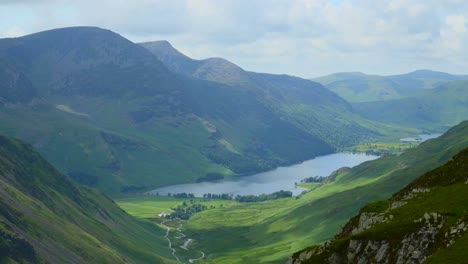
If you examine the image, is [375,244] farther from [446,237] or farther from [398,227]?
[446,237]

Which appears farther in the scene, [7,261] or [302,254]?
[7,261]

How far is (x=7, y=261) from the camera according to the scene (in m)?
192

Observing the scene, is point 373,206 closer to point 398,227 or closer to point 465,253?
point 398,227

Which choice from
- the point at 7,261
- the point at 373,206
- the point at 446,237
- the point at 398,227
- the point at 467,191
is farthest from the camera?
the point at 7,261

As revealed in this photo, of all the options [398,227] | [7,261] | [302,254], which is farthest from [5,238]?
[398,227]

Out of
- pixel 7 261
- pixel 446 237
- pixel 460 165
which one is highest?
pixel 460 165

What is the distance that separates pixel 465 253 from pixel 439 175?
120ft

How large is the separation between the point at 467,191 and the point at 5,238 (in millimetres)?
170402

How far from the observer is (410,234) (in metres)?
62.6

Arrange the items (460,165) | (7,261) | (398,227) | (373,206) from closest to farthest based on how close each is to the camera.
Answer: (398,227), (373,206), (460,165), (7,261)

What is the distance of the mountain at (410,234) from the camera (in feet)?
191

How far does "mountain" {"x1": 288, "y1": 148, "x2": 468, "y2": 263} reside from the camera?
58.3 meters

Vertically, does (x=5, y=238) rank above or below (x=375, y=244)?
below

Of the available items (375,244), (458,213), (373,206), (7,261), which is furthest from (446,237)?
(7,261)
